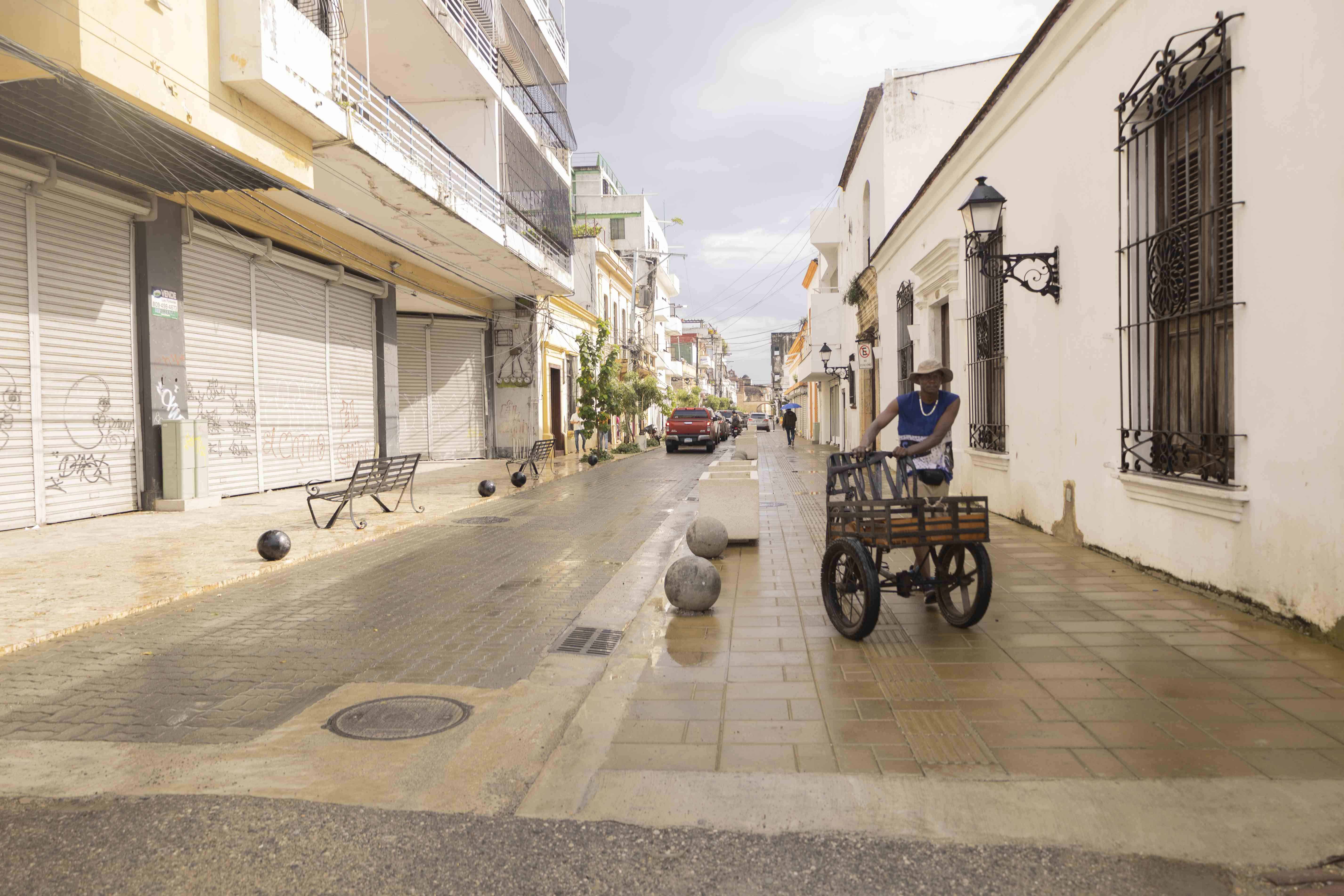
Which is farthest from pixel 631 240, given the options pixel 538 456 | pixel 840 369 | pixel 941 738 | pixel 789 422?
pixel 941 738

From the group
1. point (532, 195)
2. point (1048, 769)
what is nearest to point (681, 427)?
point (532, 195)

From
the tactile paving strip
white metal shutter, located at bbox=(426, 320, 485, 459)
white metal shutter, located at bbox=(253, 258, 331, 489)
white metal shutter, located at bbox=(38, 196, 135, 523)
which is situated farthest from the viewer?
white metal shutter, located at bbox=(426, 320, 485, 459)

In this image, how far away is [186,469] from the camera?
1182cm

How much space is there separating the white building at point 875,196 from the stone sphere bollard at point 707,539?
10.4 m

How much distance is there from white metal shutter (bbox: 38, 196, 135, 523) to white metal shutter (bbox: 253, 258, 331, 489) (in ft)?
9.86

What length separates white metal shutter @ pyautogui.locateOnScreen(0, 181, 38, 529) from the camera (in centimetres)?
964

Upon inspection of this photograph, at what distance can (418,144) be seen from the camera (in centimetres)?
1479

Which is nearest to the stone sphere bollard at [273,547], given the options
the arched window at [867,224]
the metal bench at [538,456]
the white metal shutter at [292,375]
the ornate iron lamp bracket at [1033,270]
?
the white metal shutter at [292,375]

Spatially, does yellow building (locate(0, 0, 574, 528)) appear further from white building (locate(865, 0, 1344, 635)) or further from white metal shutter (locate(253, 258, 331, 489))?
white building (locate(865, 0, 1344, 635))

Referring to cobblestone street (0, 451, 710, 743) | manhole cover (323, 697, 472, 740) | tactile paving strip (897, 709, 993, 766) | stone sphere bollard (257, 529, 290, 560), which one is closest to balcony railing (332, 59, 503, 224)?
stone sphere bollard (257, 529, 290, 560)

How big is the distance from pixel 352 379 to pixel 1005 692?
16.3m

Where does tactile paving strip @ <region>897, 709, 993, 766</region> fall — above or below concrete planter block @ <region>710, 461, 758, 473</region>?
below

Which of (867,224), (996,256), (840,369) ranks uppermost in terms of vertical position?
(867,224)

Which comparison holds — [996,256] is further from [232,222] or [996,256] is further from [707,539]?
[232,222]
